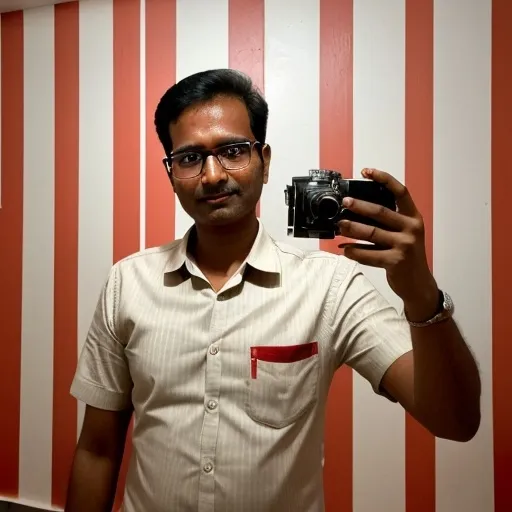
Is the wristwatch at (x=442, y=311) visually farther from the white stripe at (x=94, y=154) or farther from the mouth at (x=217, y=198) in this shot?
the white stripe at (x=94, y=154)

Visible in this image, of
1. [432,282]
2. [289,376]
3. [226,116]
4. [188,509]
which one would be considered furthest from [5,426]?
[432,282]

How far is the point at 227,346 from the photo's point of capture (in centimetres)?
73

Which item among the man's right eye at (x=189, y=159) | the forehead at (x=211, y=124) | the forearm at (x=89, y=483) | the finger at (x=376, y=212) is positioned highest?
the forehead at (x=211, y=124)

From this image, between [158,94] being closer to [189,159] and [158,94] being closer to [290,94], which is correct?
[290,94]

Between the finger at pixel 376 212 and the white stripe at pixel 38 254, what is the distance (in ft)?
3.64

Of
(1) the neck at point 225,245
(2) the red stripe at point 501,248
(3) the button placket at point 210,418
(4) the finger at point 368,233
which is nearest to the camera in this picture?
(4) the finger at point 368,233

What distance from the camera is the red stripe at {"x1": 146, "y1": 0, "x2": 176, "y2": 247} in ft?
4.10

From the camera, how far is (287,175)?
117 centimetres

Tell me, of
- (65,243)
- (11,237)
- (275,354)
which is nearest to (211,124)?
(275,354)

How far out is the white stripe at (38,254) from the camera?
1.35m

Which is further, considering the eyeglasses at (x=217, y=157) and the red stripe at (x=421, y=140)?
the red stripe at (x=421, y=140)

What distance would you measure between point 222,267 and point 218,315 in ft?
0.38

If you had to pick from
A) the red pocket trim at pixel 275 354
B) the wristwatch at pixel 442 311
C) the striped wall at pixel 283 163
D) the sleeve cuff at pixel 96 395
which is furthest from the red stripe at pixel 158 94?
the wristwatch at pixel 442 311

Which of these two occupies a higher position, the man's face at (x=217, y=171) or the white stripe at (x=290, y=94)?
the white stripe at (x=290, y=94)
